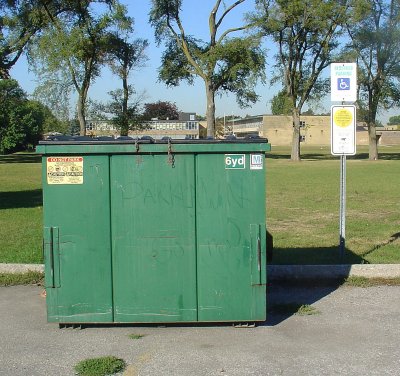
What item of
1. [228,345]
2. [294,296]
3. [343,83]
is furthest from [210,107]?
[228,345]

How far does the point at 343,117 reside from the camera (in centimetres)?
762

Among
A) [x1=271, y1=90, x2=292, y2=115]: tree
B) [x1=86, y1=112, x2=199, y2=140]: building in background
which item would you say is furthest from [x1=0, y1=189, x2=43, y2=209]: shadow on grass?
[x1=271, y1=90, x2=292, y2=115]: tree

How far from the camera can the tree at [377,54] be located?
1895 inches

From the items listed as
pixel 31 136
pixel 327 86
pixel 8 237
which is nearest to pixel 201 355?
pixel 8 237

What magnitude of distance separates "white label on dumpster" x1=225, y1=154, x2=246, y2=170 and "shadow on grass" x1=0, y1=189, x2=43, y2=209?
36.2ft

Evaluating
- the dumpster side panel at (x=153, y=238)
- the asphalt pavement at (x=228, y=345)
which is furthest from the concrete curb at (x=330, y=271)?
the dumpster side panel at (x=153, y=238)

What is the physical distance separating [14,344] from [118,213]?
4.88 feet

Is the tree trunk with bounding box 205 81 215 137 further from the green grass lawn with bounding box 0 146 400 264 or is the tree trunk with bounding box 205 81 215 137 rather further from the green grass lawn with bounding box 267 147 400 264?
the green grass lawn with bounding box 267 147 400 264

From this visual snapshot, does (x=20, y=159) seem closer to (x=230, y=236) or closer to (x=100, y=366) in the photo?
(x=230, y=236)

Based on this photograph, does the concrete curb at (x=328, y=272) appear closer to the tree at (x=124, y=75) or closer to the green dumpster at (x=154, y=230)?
the green dumpster at (x=154, y=230)

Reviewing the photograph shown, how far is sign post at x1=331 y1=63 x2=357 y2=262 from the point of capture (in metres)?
7.60

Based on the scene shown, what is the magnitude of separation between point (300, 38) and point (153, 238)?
46.9 m

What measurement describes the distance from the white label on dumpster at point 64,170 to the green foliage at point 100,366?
1.58m

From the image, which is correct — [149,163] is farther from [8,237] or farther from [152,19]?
[152,19]
